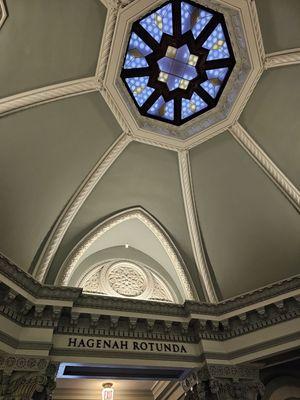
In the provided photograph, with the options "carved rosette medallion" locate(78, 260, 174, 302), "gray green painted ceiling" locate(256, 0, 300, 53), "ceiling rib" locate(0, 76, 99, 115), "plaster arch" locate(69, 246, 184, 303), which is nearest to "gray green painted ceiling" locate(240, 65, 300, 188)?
"gray green painted ceiling" locate(256, 0, 300, 53)

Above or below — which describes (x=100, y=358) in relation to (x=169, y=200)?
below

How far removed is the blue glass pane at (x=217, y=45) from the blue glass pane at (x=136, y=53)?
1263mm

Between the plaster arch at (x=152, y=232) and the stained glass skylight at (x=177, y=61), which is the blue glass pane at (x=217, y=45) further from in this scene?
the plaster arch at (x=152, y=232)

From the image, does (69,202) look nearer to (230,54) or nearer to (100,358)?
(100,358)

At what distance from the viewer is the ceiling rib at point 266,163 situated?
8.05 m

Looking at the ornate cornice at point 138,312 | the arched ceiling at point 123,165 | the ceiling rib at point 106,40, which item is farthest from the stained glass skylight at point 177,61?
the ornate cornice at point 138,312

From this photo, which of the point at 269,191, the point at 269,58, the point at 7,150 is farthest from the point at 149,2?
the point at 269,191

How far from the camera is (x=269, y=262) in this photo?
8.34 metres

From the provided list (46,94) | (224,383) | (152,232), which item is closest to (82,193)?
(152,232)

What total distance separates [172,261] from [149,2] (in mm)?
5951

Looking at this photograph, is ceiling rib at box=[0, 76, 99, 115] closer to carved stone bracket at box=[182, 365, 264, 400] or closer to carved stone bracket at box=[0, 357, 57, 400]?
carved stone bracket at box=[0, 357, 57, 400]

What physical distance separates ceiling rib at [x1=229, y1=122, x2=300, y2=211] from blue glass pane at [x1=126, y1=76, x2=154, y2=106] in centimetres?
217

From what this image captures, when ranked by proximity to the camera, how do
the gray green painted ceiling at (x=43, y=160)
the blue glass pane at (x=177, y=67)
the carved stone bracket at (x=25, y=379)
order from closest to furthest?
the carved stone bracket at (x=25, y=379) < the gray green painted ceiling at (x=43, y=160) < the blue glass pane at (x=177, y=67)

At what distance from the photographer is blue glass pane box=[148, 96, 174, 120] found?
26.0ft
